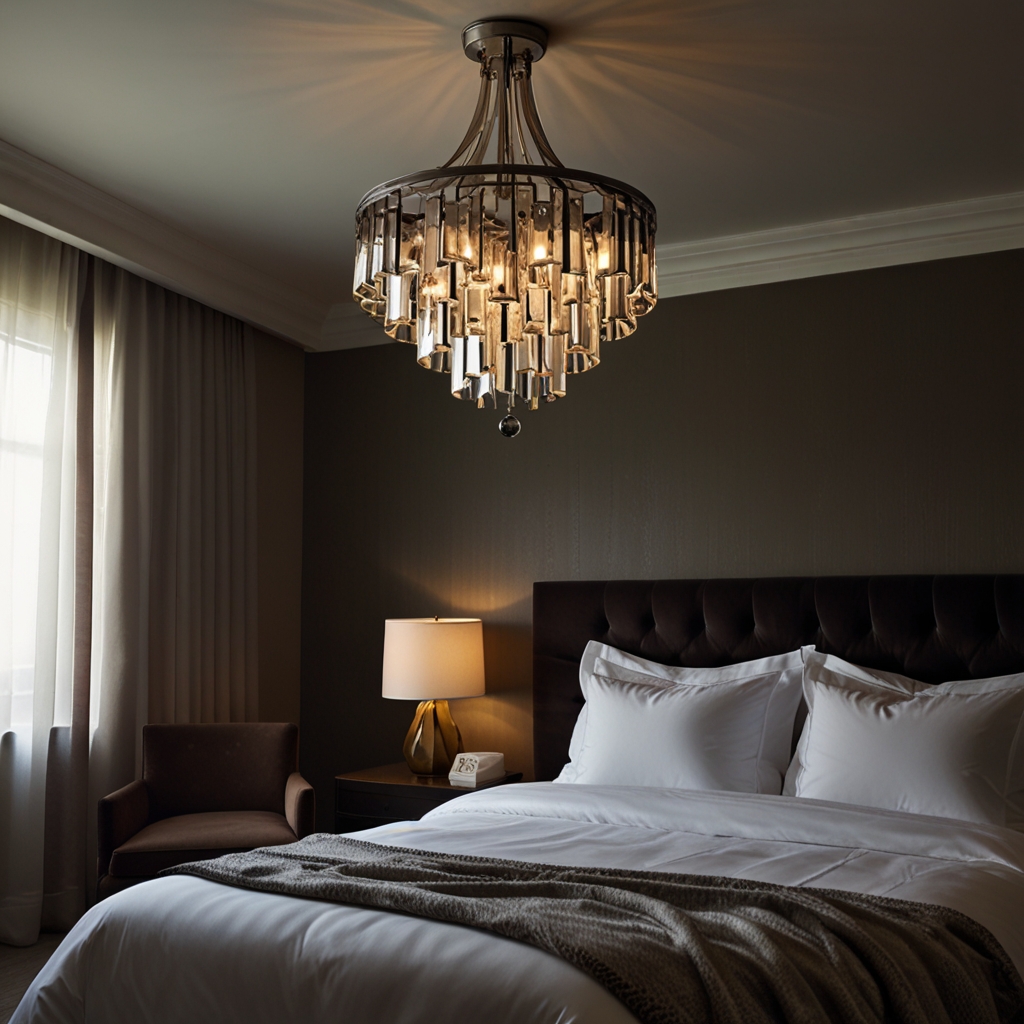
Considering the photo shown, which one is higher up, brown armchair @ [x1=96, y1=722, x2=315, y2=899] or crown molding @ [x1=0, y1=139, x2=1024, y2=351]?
crown molding @ [x1=0, y1=139, x2=1024, y2=351]

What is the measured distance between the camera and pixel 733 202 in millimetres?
3684

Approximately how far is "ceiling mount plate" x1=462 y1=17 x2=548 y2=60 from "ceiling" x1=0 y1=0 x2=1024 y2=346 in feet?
0.13

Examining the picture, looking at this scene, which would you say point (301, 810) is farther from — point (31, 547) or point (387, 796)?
point (31, 547)

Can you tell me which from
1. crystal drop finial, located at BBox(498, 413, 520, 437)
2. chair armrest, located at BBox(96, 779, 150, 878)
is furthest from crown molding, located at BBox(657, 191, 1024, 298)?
chair armrest, located at BBox(96, 779, 150, 878)

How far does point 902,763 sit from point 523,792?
3.89 ft

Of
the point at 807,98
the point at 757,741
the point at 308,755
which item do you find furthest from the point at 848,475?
the point at 308,755

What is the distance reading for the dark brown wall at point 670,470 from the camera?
366 cm

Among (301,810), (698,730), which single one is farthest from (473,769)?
(698,730)

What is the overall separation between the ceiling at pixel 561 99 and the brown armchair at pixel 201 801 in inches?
81.8

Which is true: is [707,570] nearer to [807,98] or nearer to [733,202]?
[733,202]

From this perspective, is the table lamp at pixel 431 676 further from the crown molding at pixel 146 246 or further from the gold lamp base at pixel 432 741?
the crown molding at pixel 146 246

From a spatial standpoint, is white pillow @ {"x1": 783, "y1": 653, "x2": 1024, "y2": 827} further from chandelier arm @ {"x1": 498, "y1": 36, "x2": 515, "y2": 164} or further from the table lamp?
chandelier arm @ {"x1": 498, "y1": 36, "x2": 515, "y2": 164}

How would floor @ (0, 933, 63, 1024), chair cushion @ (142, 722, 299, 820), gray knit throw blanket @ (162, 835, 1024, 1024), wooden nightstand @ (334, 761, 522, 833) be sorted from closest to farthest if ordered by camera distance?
gray knit throw blanket @ (162, 835, 1024, 1024) → floor @ (0, 933, 63, 1024) → chair cushion @ (142, 722, 299, 820) → wooden nightstand @ (334, 761, 522, 833)

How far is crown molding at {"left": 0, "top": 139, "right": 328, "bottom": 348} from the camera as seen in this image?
3.37 meters
